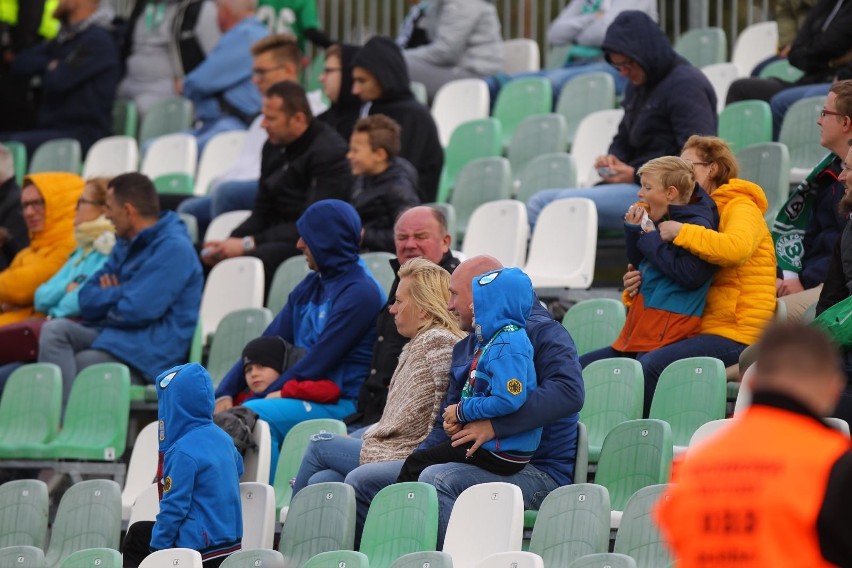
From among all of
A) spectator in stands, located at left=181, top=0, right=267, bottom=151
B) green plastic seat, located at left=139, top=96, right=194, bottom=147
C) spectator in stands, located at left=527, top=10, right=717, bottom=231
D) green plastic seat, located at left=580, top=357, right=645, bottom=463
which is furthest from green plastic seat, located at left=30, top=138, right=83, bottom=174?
green plastic seat, located at left=580, top=357, right=645, bottom=463

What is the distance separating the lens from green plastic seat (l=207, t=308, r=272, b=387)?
8000 mm

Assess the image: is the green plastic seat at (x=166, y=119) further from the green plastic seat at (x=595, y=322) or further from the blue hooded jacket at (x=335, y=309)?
the green plastic seat at (x=595, y=322)

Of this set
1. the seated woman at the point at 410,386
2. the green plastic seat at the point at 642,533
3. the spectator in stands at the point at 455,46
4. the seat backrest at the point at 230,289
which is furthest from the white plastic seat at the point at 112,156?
the green plastic seat at the point at 642,533

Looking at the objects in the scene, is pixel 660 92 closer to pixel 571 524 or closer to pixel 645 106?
pixel 645 106

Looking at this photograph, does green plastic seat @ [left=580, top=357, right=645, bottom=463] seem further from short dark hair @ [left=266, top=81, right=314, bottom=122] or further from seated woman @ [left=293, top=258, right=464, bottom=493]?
short dark hair @ [left=266, top=81, right=314, bottom=122]

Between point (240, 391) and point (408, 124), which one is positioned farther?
point (408, 124)

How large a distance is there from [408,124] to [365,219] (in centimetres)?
88

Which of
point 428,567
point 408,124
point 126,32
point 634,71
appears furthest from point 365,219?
point 126,32

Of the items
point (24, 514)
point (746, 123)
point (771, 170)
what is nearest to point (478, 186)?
point (746, 123)

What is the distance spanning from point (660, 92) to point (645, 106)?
0.35ft

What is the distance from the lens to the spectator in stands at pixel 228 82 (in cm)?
1144

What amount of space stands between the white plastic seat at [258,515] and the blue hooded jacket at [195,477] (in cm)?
18

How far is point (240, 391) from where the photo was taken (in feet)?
24.4

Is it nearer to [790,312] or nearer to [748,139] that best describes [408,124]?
[748,139]
